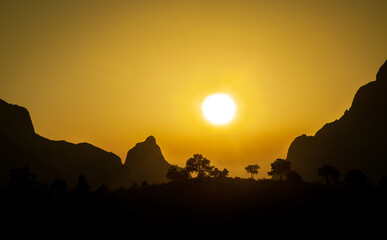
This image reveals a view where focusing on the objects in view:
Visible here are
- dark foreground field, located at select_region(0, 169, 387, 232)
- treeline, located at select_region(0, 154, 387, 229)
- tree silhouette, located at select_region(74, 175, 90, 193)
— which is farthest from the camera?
tree silhouette, located at select_region(74, 175, 90, 193)

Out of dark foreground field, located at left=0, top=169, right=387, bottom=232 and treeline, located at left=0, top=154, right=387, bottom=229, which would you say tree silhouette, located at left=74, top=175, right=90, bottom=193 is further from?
dark foreground field, located at left=0, top=169, right=387, bottom=232

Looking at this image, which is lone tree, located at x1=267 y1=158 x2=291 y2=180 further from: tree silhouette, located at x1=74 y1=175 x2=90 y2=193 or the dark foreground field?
tree silhouette, located at x1=74 y1=175 x2=90 y2=193

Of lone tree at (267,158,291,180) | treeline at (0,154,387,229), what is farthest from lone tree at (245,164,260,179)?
treeline at (0,154,387,229)

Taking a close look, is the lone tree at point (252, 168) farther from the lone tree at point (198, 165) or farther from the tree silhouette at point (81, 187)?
the tree silhouette at point (81, 187)

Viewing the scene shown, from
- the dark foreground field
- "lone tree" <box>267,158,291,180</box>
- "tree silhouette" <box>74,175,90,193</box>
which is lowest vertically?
the dark foreground field

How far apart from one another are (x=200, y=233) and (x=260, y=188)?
925 inches

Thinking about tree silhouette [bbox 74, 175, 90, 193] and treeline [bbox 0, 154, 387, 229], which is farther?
tree silhouette [bbox 74, 175, 90, 193]

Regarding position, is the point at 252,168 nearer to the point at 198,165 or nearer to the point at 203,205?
the point at 198,165

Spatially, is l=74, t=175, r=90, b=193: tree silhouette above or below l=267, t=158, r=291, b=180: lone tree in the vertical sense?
below

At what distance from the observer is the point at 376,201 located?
4725cm

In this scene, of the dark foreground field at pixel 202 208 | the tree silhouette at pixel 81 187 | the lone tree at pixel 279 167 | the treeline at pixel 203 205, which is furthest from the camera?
the lone tree at pixel 279 167

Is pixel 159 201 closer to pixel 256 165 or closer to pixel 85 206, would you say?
pixel 85 206

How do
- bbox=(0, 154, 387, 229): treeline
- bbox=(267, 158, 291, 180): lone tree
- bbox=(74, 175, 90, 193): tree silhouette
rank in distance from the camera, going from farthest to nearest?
1. bbox=(267, 158, 291, 180): lone tree
2. bbox=(74, 175, 90, 193): tree silhouette
3. bbox=(0, 154, 387, 229): treeline

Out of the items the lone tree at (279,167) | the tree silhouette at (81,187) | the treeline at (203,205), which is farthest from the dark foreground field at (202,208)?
the lone tree at (279,167)
